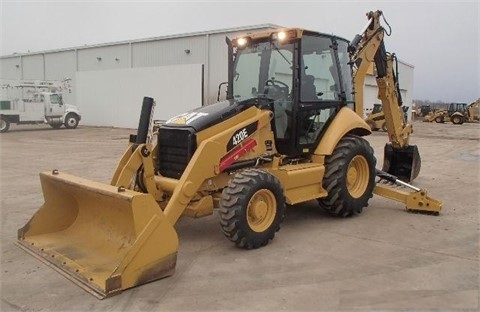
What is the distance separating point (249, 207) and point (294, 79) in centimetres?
194

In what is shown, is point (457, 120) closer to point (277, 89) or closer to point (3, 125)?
point (3, 125)

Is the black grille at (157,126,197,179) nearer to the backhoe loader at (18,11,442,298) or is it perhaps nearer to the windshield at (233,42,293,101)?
the backhoe loader at (18,11,442,298)

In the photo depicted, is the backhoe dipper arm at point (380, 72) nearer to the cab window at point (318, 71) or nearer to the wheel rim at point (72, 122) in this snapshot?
the cab window at point (318, 71)

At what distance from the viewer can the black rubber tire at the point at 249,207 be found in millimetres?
4852

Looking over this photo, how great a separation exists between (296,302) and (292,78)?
312cm

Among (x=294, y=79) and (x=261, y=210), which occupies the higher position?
(x=294, y=79)

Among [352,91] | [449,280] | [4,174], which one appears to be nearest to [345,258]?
[449,280]

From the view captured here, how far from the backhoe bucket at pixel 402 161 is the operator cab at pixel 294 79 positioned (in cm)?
260

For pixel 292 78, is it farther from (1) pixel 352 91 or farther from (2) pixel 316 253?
(2) pixel 316 253

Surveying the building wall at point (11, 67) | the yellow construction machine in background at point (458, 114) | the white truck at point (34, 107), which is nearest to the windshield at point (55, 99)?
the white truck at point (34, 107)

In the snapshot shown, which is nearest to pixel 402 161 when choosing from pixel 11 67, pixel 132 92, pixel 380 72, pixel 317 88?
pixel 380 72

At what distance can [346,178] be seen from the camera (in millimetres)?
6375

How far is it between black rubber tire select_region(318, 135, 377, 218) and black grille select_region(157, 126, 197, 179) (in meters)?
2.05

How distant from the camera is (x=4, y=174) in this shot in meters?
10.3
